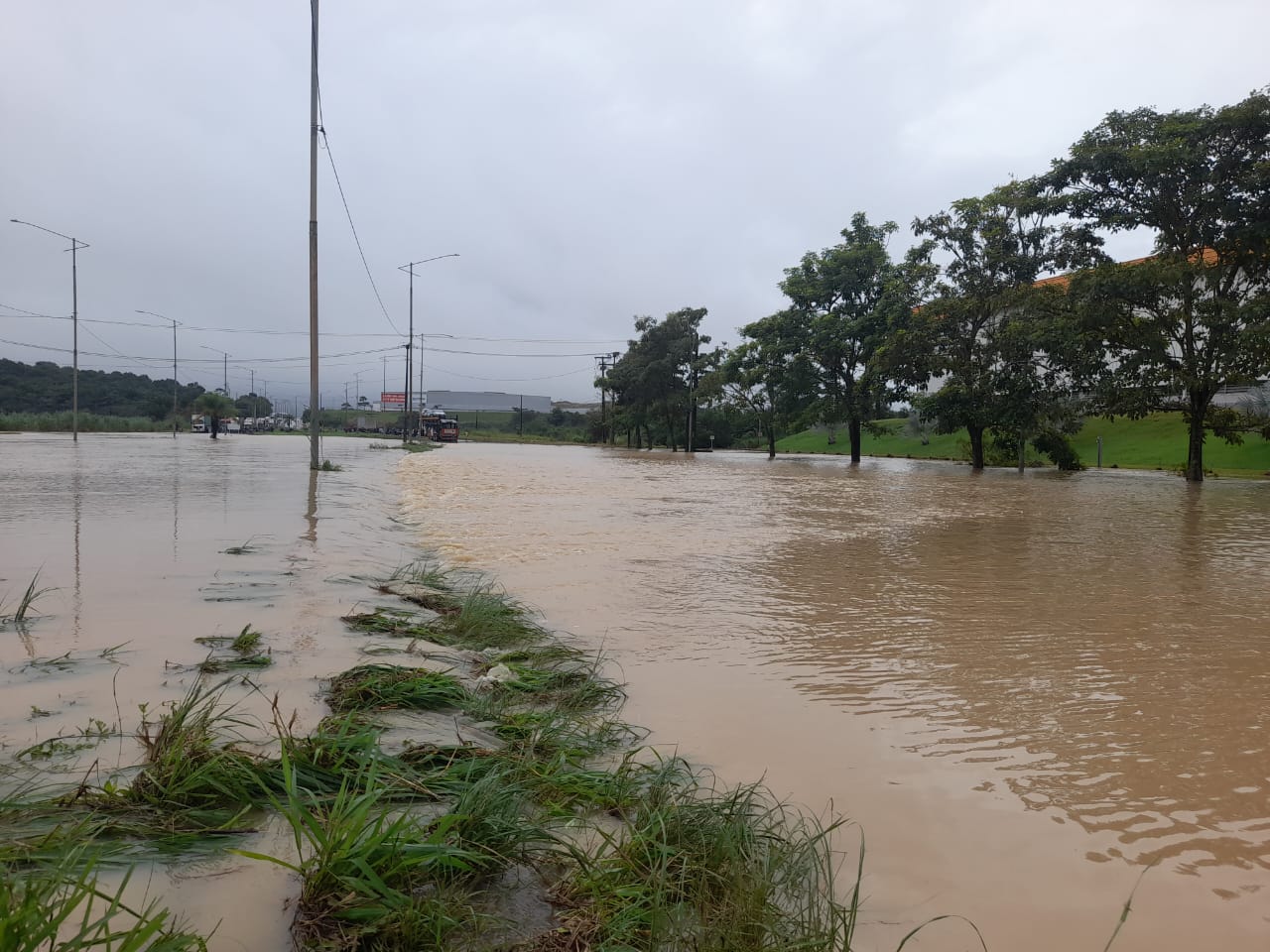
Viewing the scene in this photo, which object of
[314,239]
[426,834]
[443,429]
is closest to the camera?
[426,834]

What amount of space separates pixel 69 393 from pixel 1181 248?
8392cm

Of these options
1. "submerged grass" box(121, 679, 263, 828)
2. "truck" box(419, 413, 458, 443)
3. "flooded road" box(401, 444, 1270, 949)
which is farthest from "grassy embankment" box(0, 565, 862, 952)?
"truck" box(419, 413, 458, 443)

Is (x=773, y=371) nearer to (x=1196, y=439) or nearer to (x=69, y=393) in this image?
(x=1196, y=439)

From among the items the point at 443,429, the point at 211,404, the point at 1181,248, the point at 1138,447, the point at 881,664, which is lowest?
the point at 881,664

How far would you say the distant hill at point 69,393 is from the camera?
70.9m

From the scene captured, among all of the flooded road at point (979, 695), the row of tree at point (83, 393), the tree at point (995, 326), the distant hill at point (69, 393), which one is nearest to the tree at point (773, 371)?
the tree at point (995, 326)

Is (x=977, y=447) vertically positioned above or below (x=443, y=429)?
below

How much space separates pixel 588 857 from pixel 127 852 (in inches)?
41.6

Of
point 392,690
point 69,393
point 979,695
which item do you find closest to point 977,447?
point 979,695

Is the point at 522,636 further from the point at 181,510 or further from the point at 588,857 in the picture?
the point at 181,510

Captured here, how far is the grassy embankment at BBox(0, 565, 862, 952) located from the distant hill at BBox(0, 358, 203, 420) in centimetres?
8270

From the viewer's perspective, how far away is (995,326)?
89.3 ft

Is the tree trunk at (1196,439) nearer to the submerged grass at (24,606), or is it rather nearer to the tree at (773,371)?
the tree at (773,371)

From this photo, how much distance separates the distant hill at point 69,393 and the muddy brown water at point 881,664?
75.1 meters
